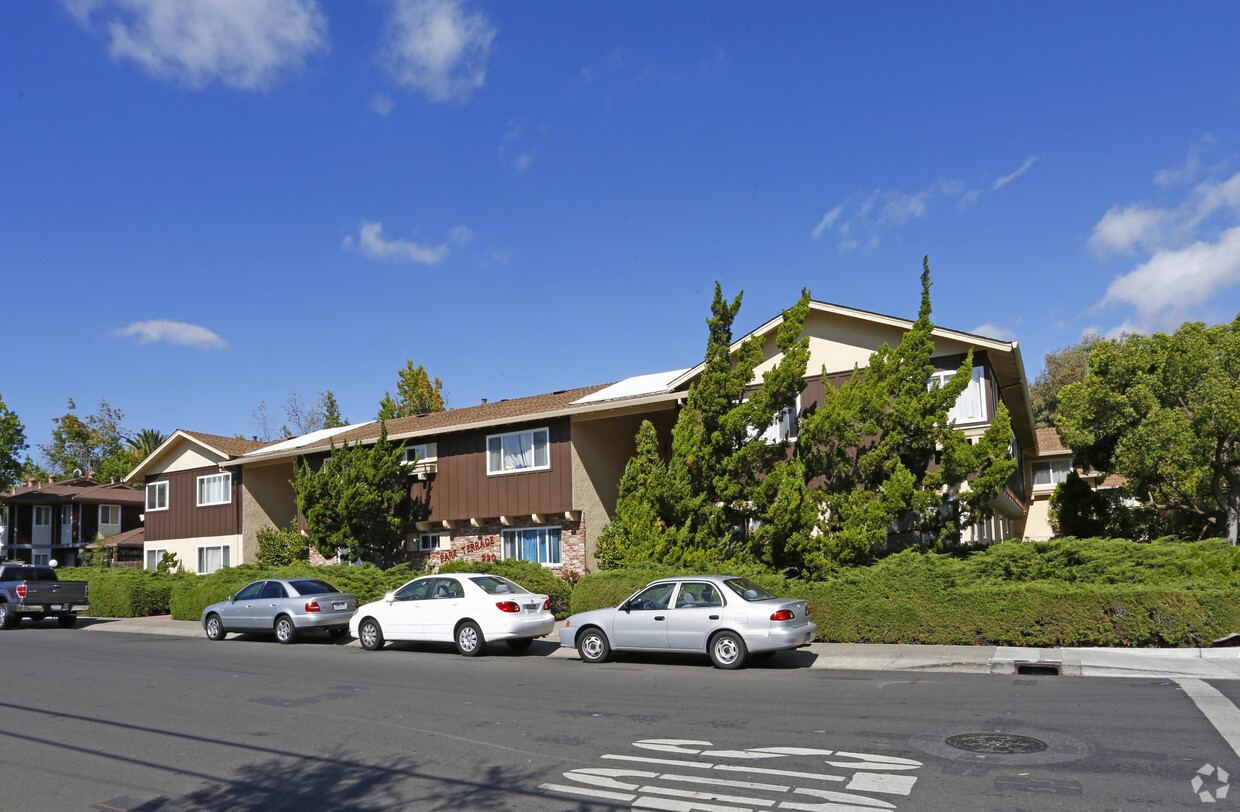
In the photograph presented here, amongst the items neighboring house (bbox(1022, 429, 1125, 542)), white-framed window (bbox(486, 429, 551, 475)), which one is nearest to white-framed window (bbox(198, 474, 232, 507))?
white-framed window (bbox(486, 429, 551, 475))

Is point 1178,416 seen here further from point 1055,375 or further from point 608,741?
point 1055,375

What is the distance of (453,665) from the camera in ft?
51.2

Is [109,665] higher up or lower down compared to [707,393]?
lower down

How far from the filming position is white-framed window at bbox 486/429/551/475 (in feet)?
89.5

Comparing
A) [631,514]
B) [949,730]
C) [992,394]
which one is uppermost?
[992,394]

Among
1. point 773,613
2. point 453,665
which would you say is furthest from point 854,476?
point 453,665

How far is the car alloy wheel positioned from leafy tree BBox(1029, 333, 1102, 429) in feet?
155

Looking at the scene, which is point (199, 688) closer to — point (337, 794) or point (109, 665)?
point (109, 665)

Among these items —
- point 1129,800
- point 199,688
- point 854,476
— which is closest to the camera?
point 1129,800

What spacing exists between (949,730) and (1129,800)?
8.65 feet

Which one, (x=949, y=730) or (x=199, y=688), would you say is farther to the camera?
(x=199, y=688)

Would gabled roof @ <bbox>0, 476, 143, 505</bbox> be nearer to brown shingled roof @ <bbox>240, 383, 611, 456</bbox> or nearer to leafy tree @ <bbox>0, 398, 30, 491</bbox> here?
leafy tree @ <bbox>0, 398, 30, 491</bbox>

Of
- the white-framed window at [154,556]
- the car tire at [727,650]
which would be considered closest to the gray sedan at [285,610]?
the car tire at [727,650]

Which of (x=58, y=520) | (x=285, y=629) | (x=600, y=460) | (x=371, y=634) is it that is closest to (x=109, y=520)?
(x=58, y=520)
